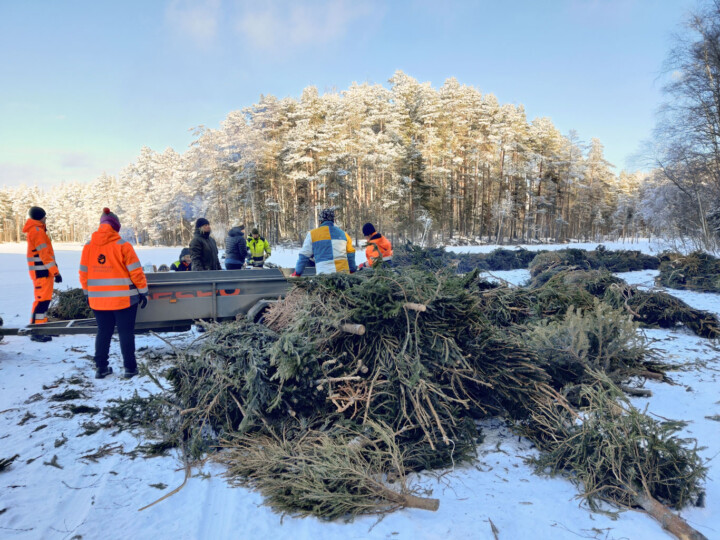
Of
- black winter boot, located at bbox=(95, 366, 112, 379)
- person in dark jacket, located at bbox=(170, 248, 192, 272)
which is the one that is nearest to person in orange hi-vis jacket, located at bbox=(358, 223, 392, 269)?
person in dark jacket, located at bbox=(170, 248, 192, 272)

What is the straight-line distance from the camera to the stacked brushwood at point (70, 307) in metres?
7.18

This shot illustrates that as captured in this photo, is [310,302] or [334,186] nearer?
[310,302]

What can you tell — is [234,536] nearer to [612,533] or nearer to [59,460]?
[59,460]

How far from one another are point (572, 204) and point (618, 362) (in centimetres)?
5596

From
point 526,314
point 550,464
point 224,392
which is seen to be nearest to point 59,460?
point 224,392

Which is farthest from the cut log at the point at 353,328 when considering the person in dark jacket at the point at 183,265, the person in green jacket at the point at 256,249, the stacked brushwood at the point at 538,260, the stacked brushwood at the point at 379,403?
the person in green jacket at the point at 256,249

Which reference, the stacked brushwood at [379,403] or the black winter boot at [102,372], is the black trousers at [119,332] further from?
the stacked brushwood at [379,403]

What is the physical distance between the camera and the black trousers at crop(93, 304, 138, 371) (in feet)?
15.3

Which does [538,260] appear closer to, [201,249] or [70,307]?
[201,249]

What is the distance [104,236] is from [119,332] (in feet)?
3.95

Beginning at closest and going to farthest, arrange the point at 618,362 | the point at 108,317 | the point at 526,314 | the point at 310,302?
the point at 310,302 → the point at 618,362 → the point at 108,317 → the point at 526,314

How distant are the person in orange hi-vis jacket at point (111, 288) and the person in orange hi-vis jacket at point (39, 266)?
2.14m

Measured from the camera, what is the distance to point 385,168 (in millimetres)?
31859

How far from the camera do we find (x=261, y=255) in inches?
407
